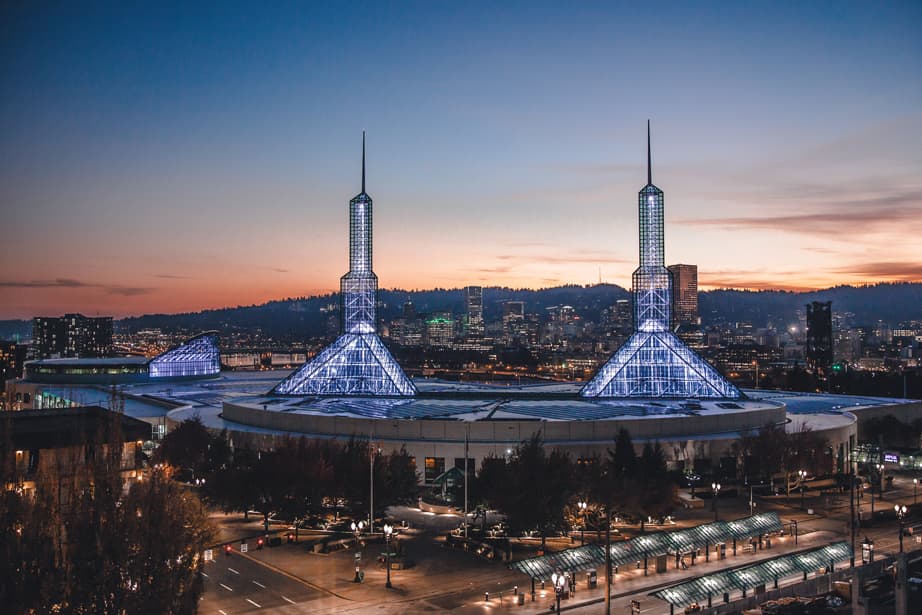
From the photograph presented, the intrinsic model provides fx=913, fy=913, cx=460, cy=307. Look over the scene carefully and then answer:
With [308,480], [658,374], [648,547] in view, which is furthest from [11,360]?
[648,547]

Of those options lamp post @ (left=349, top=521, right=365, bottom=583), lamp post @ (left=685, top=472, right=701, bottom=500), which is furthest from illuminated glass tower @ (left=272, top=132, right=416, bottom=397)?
lamp post @ (left=349, top=521, right=365, bottom=583)

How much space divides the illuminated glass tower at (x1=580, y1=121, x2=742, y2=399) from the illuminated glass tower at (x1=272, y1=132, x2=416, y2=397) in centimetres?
1637

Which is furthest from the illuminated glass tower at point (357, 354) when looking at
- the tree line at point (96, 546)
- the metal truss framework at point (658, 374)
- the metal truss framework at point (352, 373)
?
the tree line at point (96, 546)

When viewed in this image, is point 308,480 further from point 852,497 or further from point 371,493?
point 852,497

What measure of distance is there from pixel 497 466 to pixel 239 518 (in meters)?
14.4

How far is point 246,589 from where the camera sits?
35.0 metres

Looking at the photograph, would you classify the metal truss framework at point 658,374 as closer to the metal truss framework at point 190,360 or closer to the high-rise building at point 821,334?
the metal truss framework at point 190,360

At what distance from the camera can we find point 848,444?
216ft

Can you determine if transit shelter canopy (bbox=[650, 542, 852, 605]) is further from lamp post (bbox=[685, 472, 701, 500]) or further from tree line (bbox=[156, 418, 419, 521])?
tree line (bbox=[156, 418, 419, 521])

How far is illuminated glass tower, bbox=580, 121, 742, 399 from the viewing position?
237 feet

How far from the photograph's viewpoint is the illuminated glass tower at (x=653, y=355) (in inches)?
2840

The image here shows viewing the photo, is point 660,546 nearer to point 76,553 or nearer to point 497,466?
point 497,466

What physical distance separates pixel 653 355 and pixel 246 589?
149ft

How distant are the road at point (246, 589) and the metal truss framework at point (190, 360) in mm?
80536
